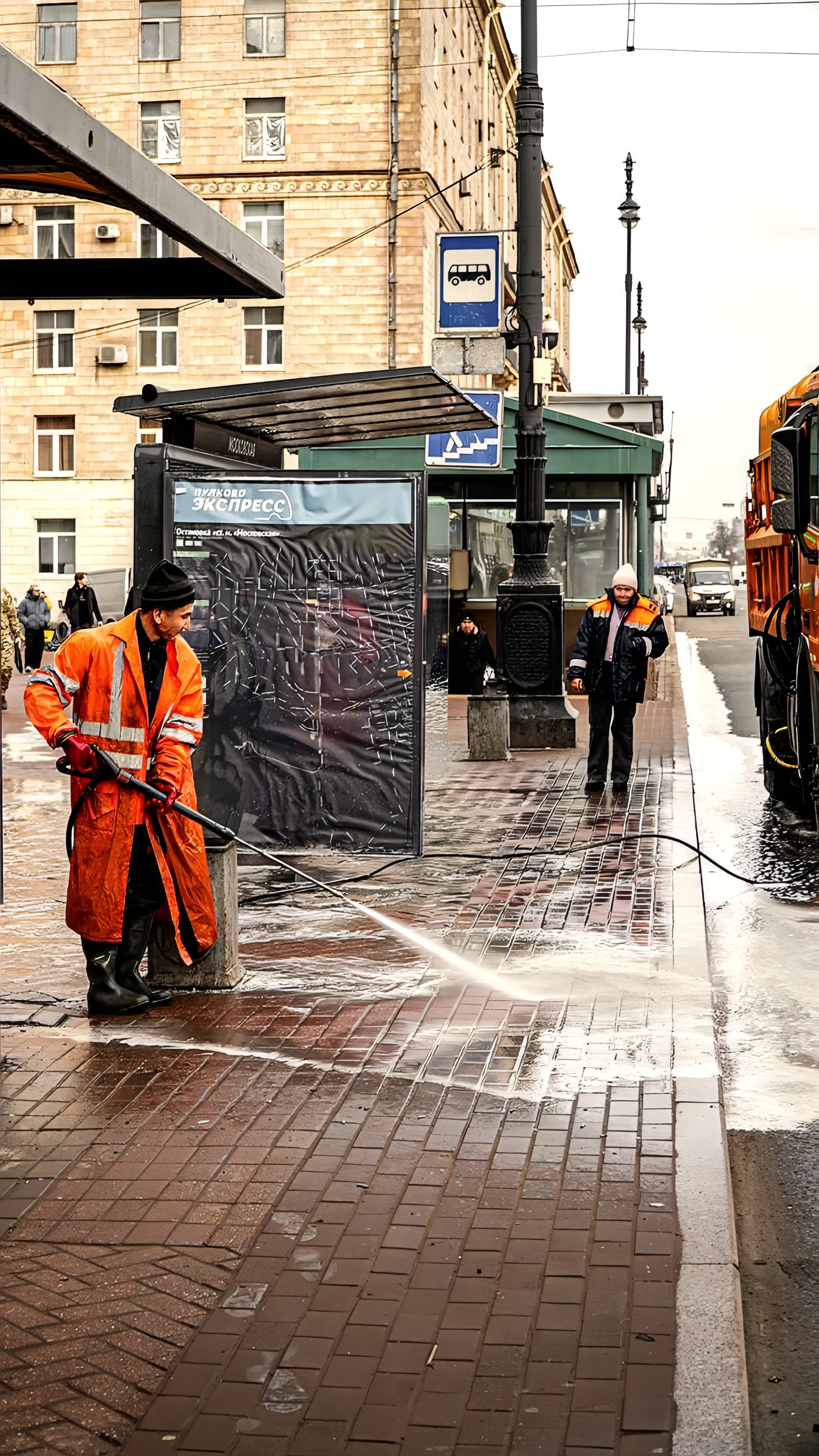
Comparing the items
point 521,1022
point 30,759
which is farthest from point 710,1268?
point 30,759

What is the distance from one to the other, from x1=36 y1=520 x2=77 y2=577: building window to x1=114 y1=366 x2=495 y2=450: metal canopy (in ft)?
104

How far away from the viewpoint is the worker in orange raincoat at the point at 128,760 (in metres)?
6.52

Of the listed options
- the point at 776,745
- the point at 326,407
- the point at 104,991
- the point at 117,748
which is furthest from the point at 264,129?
the point at 104,991

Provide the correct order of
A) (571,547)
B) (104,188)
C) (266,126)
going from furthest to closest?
(266,126) → (571,547) → (104,188)

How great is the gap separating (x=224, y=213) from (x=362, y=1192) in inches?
1526

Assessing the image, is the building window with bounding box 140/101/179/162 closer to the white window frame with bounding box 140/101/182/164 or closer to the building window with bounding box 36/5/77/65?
the white window frame with bounding box 140/101/182/164

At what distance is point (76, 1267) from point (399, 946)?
3766 millimetres

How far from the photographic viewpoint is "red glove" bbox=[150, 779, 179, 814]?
21.5 feet

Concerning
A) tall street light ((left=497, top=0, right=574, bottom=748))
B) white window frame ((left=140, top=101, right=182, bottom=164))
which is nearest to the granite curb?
tall street light ((left=497, top=0, right=574, bottom=748))

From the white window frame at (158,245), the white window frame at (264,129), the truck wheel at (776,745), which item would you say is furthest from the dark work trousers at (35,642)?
the truck wheel at (776,745)

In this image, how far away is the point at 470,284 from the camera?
15.9 meters

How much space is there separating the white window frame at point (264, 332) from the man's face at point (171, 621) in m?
34.5

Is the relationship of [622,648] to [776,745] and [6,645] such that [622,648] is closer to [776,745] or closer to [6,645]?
[776,745]

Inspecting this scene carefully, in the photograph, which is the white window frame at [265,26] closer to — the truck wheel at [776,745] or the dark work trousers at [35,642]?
the dark work trousers at [35,642]
